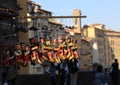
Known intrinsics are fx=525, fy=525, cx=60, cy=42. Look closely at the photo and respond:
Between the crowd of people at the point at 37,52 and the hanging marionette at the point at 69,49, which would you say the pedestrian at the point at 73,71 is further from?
the hanging marionette at the point at 69,49

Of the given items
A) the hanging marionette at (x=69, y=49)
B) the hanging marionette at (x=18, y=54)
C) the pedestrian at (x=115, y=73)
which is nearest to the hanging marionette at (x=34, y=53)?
the hanging marionette at (x=18, y=54)

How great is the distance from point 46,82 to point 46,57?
27.3 ft

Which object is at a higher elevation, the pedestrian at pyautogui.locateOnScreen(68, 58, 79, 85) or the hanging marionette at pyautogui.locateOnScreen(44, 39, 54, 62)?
A: the hanging marionette at pyautogui.locateOnScreen(44, 39, 54, 62)


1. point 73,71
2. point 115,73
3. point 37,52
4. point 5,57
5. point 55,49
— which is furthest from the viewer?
point 115,73

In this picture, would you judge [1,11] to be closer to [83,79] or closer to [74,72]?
[74,72]

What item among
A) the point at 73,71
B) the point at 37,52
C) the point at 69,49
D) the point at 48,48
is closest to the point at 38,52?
the point at 37,52

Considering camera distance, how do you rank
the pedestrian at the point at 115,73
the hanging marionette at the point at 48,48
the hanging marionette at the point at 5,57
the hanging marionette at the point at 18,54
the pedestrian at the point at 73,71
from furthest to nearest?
the pedestrian at the point at 115,73, the pedestrian at the point at 73,71, the hanging marionette at the point at 48,48, the hanging marionette at the point at 18,54, the hanging marionette at the point at 5,57

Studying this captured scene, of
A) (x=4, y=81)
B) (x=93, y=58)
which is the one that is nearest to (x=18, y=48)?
(x=4, y=81)

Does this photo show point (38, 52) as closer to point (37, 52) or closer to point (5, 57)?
point (37, 52)

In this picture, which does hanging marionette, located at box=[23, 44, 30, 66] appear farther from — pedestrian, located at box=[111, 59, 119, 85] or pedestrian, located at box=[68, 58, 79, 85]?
pedestrian, located at box=[111, 59, 119, 85]

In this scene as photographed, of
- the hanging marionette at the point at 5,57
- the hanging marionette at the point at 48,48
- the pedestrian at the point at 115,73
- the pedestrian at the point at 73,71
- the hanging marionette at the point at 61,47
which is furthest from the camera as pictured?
the pedestrian at the point at 115,73

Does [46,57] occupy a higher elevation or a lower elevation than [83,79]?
higher

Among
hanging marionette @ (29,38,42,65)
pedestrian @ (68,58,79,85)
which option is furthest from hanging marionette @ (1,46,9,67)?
pedestrian @ (68,58,79,85)

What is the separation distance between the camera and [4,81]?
20047 mm
